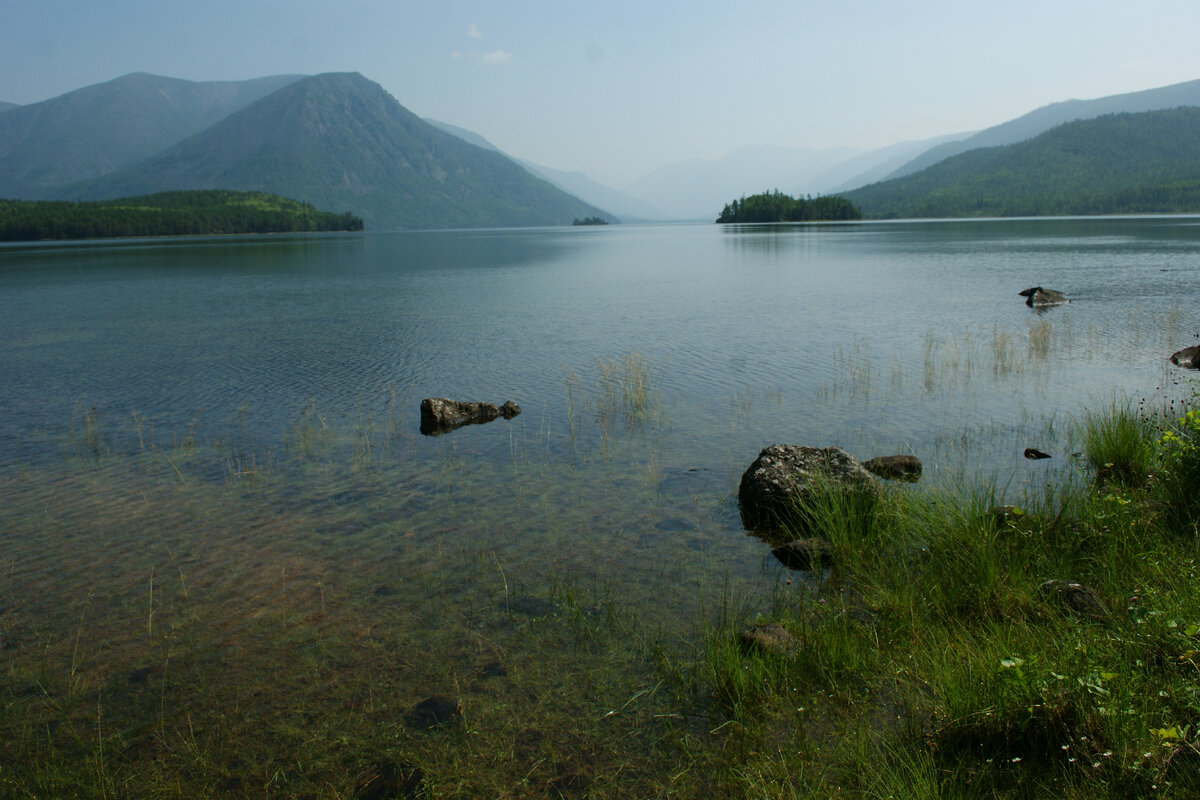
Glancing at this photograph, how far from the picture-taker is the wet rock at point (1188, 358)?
22.3m

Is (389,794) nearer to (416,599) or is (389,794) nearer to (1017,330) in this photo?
(416,599)

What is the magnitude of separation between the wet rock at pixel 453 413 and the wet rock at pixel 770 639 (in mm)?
11915

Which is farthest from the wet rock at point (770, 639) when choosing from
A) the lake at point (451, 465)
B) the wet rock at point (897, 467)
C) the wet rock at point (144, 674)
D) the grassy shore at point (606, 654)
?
the wet rock at point (144, 674)

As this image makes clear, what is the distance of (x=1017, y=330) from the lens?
98.4ft

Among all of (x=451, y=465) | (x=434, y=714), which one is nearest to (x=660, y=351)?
(x=451, y=465)

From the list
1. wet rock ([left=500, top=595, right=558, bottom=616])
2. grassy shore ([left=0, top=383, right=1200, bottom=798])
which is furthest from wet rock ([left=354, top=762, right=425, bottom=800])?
wet rock ([left=500, top=595, right=558, bottom=616])

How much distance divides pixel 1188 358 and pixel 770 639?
22.6 m

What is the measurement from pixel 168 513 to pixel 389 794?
9.37 metres

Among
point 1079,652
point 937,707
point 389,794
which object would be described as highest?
point 1079,652

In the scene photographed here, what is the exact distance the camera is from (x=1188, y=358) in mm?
22734

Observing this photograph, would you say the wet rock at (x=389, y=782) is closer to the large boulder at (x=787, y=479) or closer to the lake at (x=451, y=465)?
the lake at (x=451, y=465)

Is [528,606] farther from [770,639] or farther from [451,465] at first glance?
[451,465]

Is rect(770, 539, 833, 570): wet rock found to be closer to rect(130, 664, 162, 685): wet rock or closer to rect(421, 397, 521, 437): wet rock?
rect(130, 664, 162, 685): wet rock

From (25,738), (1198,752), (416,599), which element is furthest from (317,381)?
(1198,752)
